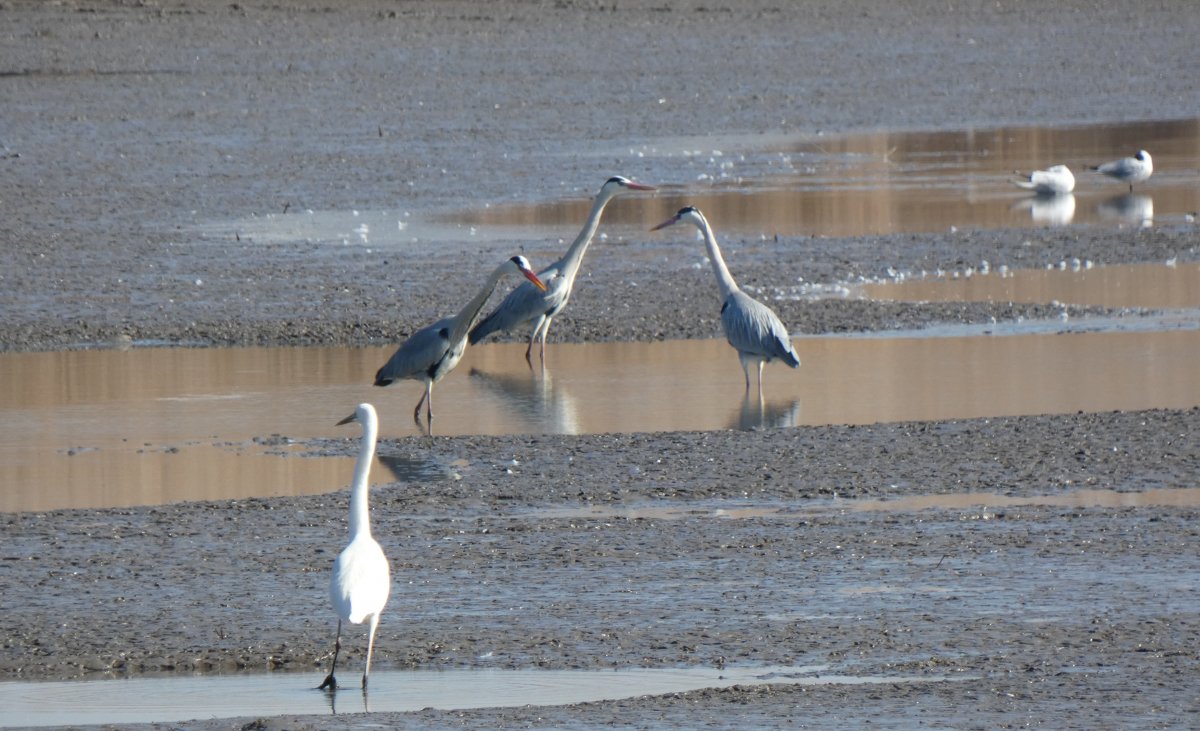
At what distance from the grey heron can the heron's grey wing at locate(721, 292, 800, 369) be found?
9.22 meters

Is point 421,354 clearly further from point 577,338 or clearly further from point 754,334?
point 577,338

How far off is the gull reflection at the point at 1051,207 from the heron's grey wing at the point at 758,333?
7419mm

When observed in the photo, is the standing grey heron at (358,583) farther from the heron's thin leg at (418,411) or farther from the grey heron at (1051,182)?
the grey heron at (1051,182)

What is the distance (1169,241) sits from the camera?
17.6 meters

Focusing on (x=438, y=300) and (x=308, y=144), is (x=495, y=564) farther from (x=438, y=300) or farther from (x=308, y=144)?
(x=308, y=144)

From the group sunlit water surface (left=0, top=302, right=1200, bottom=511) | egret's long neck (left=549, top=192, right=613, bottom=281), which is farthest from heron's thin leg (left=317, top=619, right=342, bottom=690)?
egret's long neck (left=549, top=192, right=613, bottom=281)

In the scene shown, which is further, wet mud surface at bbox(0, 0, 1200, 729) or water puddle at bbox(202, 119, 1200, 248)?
water puddle at bbox(202, 119, 1200, 248)

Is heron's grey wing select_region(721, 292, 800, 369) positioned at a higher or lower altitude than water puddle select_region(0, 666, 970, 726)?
higher

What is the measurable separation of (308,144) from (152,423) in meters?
12.4

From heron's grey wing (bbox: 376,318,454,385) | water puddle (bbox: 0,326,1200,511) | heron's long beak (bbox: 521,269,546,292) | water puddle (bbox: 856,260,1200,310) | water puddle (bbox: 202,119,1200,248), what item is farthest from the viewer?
water puddle (bbox: 202,119,1200,248)

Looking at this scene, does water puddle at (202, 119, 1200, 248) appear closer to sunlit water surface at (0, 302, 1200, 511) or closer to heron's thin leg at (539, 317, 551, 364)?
heron's thin leg at (539, 317, 551, 364)

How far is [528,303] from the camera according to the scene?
1402 cm

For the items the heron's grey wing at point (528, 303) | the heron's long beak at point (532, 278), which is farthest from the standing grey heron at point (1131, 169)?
the heron's long beak at point (532, 278)

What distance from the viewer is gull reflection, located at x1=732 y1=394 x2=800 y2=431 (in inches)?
445
